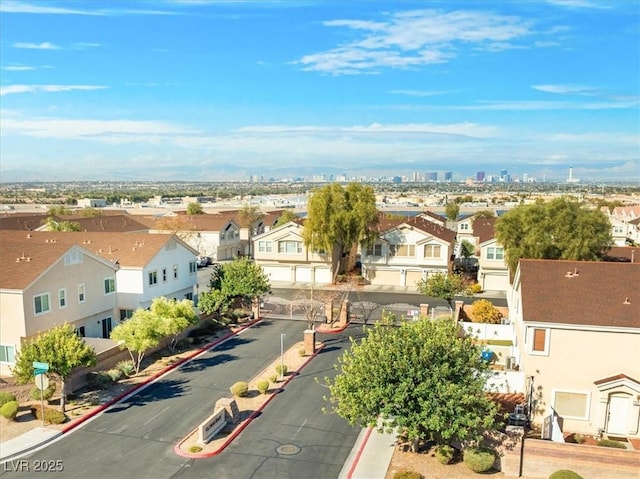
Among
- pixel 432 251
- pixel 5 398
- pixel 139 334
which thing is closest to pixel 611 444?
pixel 139 334

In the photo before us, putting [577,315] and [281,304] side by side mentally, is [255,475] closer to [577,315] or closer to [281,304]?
[577,315]

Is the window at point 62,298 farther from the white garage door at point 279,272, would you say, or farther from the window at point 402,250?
the window at point 402,250

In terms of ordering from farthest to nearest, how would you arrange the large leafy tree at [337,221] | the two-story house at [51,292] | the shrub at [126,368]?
the large leafy tree at [337,221]
the shrub at [126,368]
the two-story house at [51,292]

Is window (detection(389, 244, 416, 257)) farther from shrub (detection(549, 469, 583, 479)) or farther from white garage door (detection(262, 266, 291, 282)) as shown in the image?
shrub (detection(549, 469, 583, 479))

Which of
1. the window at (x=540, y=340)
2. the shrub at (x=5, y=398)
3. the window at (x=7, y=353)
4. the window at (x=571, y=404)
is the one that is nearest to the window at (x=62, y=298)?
the window at (x=7, y=353)

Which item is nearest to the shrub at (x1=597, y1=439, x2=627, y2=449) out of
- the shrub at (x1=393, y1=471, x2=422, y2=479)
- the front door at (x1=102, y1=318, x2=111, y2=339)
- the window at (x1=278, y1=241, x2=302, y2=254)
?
the shrub at (x1=393, y1=471, x2=422, y2=479)
